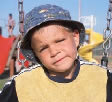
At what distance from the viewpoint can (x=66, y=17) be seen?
127 cm

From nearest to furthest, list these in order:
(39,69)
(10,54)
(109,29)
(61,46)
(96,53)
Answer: (61,46) → (39,69) → (109,29) → (10,54) → (96,53)

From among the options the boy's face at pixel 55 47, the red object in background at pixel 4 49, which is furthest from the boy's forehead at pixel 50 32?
the red object in background at pixel 4 49

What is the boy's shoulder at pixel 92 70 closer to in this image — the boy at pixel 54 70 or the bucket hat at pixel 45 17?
the boy at pixel 54 70

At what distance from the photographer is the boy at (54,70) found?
121cm

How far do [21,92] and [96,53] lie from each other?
5.00 metres

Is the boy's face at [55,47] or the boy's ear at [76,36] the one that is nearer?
the boy's face at [55,47]

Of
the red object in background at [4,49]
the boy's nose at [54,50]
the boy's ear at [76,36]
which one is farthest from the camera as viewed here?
the red object in background at [4,49]

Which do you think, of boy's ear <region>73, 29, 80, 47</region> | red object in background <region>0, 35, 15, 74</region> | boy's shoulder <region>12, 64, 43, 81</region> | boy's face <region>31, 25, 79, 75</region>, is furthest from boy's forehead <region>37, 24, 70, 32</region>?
red object in background <region>0, 35, 15, 74</region>

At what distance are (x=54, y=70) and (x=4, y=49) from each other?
4373 mm

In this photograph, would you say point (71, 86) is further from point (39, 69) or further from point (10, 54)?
point (10, 54)

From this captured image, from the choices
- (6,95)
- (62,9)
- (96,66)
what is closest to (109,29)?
(96,66)

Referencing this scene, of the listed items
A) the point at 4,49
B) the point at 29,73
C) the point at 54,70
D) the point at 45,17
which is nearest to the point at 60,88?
the point at 54,70

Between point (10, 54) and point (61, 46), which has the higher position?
point (61, 46)

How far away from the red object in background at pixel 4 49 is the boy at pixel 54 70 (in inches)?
164
